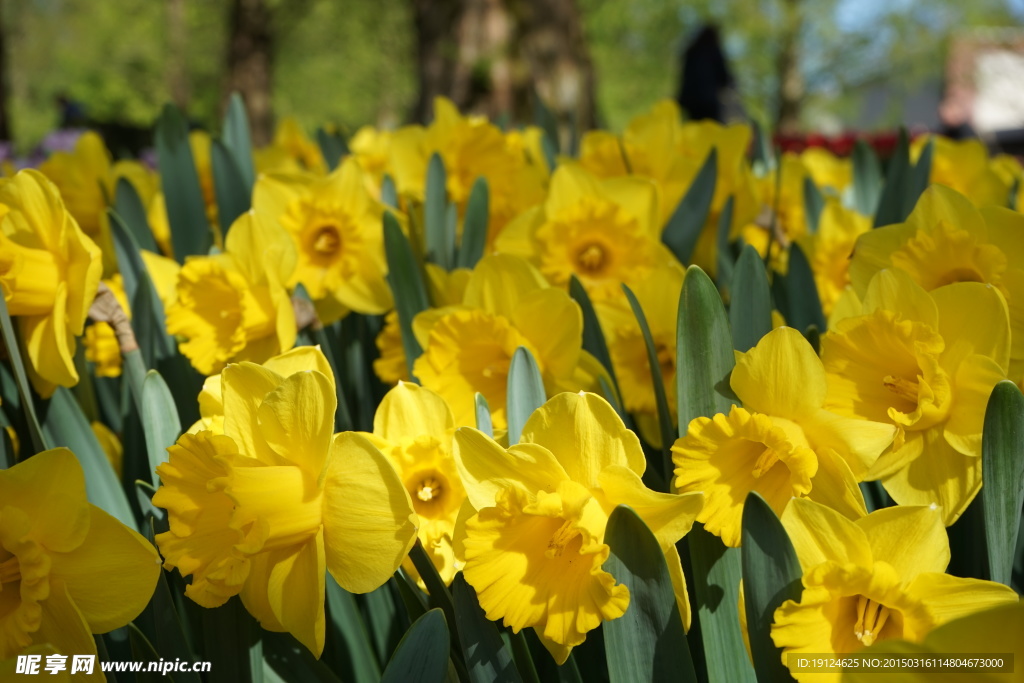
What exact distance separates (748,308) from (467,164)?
0.83 metres

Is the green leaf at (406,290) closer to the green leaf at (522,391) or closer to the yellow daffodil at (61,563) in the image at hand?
the green leaf at (522,391)

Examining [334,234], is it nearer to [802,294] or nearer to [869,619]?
[802,294]

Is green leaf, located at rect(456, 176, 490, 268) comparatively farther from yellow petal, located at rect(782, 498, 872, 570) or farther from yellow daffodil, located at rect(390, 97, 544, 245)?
yellow petal, located at rect(782, 498, 872, 570)

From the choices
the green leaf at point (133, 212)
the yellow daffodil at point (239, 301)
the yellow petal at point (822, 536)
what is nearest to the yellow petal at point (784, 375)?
the yellow petal at point (822, 536)

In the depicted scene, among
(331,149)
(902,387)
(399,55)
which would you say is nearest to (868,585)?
(902,387)

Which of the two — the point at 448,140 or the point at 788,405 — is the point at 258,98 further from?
the point at 788,405

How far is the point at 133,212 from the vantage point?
1.33 metres

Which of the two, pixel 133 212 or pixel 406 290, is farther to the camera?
pixel 133 212

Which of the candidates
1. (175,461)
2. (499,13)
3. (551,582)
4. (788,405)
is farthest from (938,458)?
(499,13)

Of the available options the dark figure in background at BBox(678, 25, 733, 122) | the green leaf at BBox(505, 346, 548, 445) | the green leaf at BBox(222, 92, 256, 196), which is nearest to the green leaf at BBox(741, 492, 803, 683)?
the green leaf at BBox(505, 346, 548, 445)

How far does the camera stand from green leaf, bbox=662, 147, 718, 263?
1.23 metres

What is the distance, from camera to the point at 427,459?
781 mm

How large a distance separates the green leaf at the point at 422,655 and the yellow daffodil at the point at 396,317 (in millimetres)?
497

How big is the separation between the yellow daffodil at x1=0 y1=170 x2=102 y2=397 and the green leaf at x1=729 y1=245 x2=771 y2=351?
0.69 metres
